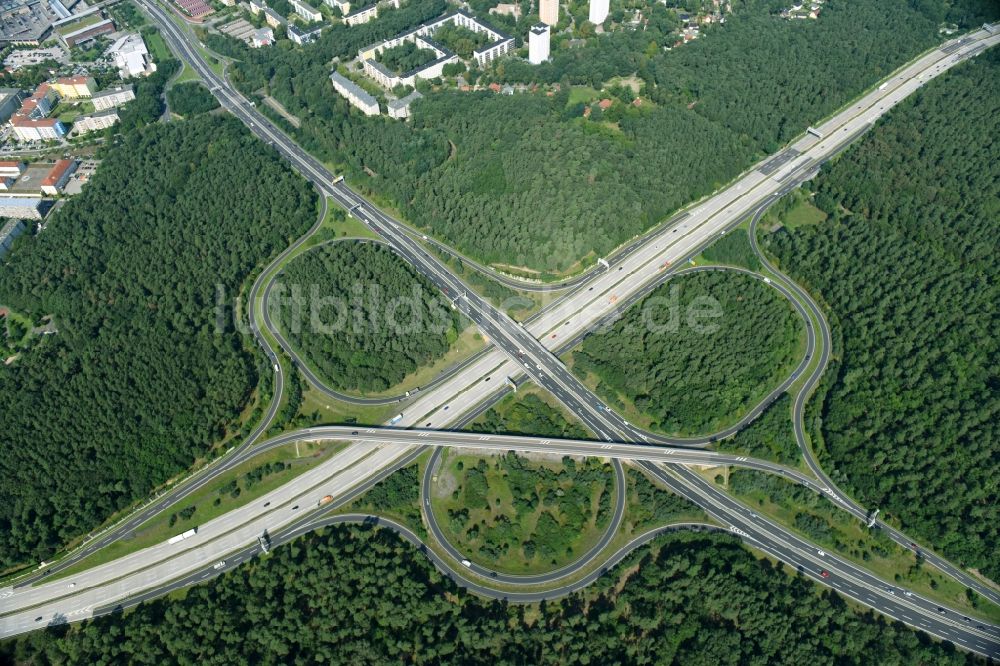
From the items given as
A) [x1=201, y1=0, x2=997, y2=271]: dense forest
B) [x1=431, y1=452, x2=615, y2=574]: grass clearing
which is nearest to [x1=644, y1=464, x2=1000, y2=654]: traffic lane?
[x1=431, y1=452, x2=615, y2=574]: grass clearing

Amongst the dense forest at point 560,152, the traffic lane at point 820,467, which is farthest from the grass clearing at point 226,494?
the traffic lane at point 820,467

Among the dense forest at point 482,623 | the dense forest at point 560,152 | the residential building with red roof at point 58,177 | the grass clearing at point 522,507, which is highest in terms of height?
the dense forest at point 560,152

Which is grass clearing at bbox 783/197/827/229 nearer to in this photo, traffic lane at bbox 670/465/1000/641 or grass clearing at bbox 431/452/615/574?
traffic lane at bbox 670/465/1000/641

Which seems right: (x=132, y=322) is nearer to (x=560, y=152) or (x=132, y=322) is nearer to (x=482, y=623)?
(x=482, y=623)

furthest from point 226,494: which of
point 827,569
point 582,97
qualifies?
point 582,97

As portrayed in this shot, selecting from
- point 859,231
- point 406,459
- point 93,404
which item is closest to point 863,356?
point 859,231

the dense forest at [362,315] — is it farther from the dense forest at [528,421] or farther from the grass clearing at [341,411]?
the dense forest at [528,421]
